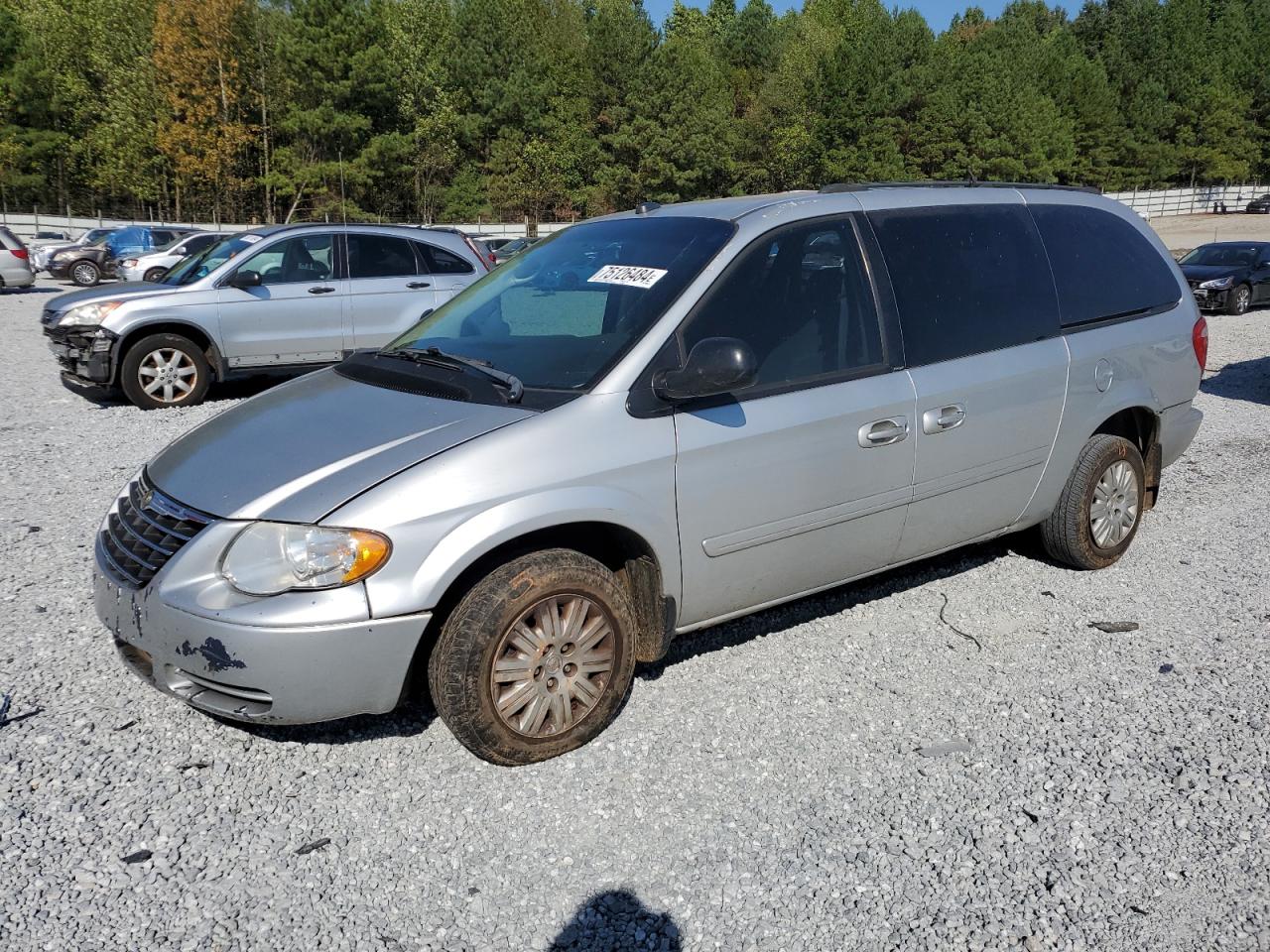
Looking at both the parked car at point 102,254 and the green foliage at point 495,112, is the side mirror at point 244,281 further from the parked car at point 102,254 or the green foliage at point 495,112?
the green foliage at point 495,112

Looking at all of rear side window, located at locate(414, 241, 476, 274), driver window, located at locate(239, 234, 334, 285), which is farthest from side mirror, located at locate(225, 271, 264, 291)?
rear side window, located at locate(414, 241, 476, 274)

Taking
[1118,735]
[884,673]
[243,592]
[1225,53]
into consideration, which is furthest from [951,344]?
[1225,53]

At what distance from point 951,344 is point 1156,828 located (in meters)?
2.08

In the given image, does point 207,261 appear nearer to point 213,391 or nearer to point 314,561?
point 213,391

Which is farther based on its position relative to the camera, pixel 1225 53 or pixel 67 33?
pixel 1225 53

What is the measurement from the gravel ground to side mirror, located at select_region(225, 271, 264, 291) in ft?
18.1

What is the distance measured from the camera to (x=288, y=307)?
1022cm

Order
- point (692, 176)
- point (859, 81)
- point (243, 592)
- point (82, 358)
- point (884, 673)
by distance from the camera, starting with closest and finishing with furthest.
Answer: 1. point (243, 592)
2. point (884, 673)
3. point (82, 358)
4. point (692, 176)
5. point (859, 81)

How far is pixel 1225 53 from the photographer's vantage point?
93.8 m

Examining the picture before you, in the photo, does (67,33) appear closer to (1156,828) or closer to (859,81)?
(859,81)

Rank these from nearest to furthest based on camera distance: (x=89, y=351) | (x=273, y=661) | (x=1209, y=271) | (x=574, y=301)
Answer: (x=273, y=661)
(x=574, y=301)
(x=89, y=351)
(x=1209, y=271)

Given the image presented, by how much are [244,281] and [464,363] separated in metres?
6.93

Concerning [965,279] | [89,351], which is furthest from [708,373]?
[89,351]

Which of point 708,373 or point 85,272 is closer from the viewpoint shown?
point 708,373
